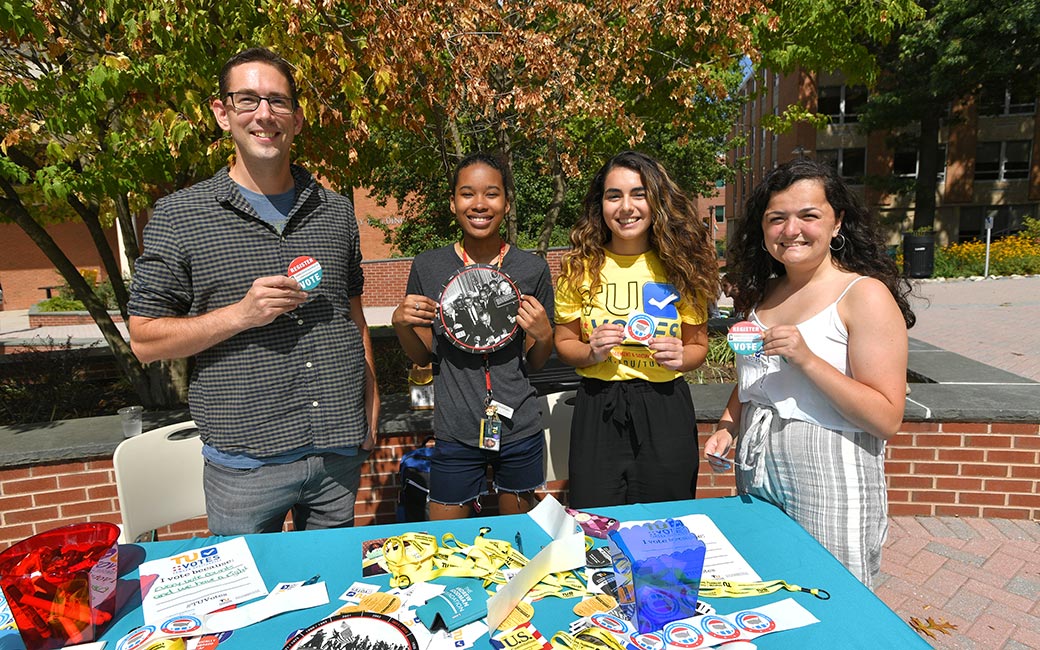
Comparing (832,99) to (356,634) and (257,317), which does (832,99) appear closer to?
(257,317)

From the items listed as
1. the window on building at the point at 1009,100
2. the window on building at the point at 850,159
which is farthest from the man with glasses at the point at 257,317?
the window on building at the point at 850,159

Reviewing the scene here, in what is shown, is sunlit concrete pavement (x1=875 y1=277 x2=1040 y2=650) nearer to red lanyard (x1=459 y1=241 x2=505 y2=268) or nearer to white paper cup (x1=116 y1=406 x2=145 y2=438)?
red lanyard (x1=459 y1=241 x2=505 y2=268)

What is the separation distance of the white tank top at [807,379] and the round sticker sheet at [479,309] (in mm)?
995

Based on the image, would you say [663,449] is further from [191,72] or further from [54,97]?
[54,97]

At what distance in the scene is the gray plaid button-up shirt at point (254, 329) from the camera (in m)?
2.02

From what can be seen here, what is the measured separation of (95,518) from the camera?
3.72 metres

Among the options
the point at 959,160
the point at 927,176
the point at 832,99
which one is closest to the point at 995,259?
the point at 927,176

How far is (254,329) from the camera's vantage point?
2084 mm

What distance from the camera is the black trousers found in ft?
7.97

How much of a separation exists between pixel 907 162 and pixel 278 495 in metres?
37.7

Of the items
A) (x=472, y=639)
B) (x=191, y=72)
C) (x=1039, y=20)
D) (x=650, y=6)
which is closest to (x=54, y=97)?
(x=191, y=72)

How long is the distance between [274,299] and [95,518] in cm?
294

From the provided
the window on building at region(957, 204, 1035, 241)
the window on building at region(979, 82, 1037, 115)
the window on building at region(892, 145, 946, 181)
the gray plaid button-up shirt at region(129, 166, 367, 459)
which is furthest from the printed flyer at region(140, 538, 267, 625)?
the window on building at region(957, 204, 1035, 241)

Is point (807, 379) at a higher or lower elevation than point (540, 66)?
lower
